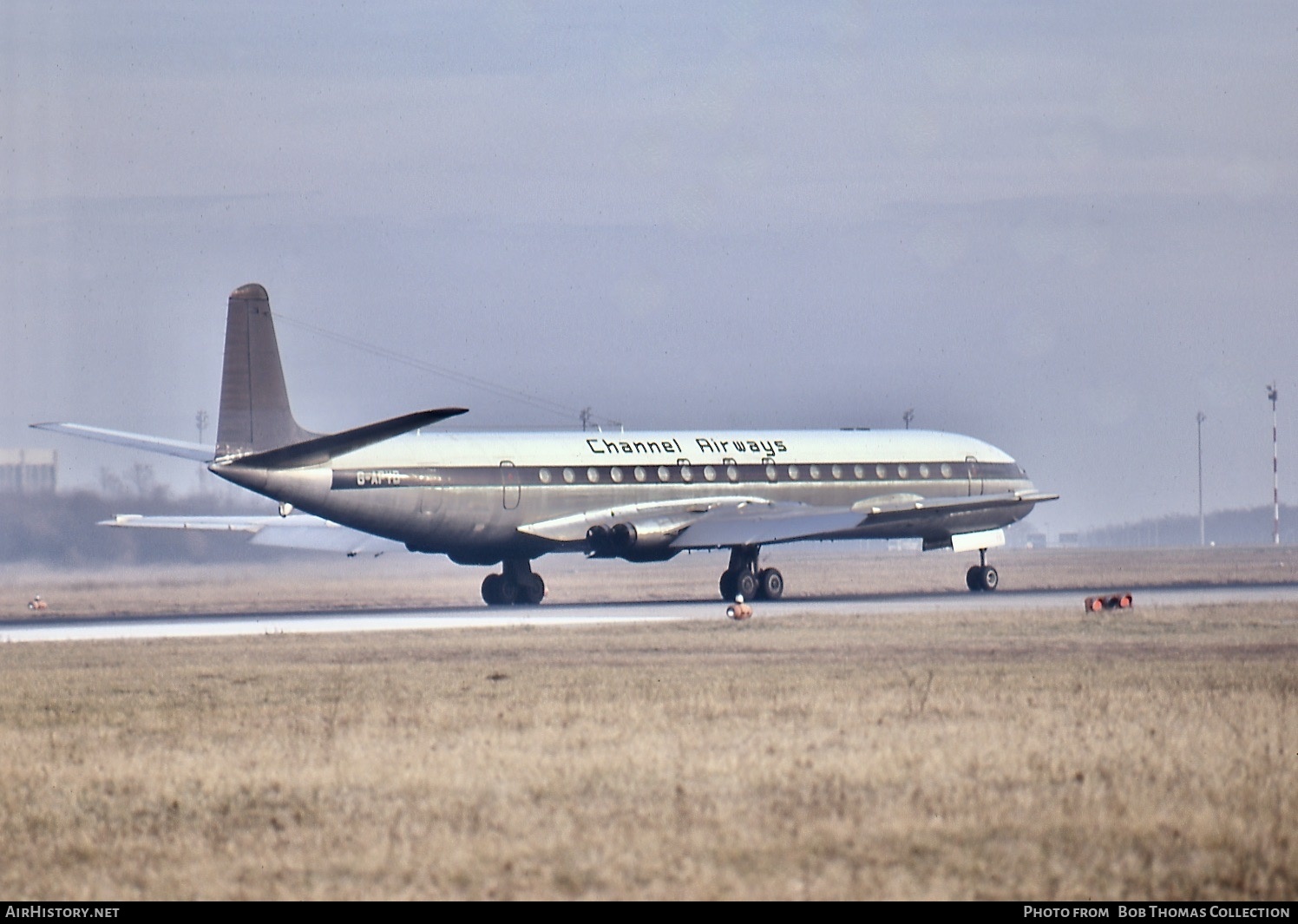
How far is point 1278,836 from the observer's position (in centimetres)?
1242

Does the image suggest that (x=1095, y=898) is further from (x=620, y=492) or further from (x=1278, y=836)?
(x=620, y=492)

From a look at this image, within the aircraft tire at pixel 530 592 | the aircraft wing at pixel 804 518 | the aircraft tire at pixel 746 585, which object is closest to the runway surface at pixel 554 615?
the aircraft tire at pixel 746 585

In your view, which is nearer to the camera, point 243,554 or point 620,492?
point 620,492

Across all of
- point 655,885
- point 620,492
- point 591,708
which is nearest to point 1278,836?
point 655,885

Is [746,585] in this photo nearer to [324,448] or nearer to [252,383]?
[324,448]

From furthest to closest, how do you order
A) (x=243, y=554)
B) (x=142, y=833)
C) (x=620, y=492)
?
1. (x=243, y=554)
2. (x=620, y=492)
3. (x=142, y=833)

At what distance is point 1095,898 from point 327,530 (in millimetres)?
40660

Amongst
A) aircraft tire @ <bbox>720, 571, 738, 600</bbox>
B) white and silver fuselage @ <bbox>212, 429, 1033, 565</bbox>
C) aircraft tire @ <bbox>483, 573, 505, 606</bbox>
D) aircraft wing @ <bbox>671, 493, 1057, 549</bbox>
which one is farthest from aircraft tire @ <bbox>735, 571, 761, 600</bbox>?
aircraft tire @ <bbox>483, 573, 505, 606</bbox>

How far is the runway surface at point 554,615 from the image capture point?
120 ft

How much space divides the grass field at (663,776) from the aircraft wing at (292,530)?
20.3 m

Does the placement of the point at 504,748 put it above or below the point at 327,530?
below

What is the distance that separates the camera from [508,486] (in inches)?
1767

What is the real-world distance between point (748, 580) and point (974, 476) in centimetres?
923
